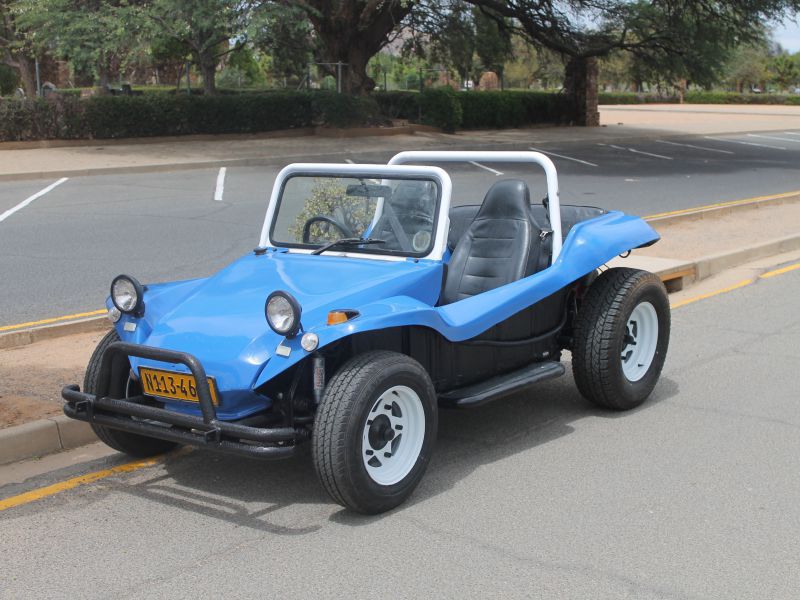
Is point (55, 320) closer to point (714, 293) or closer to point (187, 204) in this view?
point (714, 293)

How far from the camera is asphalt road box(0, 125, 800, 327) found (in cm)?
968

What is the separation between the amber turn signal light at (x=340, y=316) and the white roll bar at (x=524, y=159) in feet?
5.48

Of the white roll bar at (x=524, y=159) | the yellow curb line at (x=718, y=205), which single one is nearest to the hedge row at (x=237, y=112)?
the yellow curb line at (x=718, y=205)

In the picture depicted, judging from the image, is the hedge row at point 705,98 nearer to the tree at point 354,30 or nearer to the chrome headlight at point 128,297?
the tree at point 354,30

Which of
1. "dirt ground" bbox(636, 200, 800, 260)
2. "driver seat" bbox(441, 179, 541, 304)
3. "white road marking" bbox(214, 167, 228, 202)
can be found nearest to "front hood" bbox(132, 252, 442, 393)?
"driver seat" bbox(441, 179, 541, 304)

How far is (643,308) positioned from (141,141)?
1973 centimetres

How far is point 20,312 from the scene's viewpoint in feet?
26.9

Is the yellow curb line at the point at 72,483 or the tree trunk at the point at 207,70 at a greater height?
the tree trunk at the point at 207,70

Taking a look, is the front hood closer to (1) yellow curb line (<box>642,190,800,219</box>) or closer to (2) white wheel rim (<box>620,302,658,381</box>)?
(2) white wheel rim (<box>620,302,658,381</box>)

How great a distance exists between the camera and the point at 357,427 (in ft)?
14.1

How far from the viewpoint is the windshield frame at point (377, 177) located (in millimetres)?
5387

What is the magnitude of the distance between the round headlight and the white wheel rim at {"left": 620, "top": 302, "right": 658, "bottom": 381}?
2475 mm

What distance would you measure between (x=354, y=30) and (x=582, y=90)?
10062mm

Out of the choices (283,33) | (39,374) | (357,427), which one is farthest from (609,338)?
(283,33)
